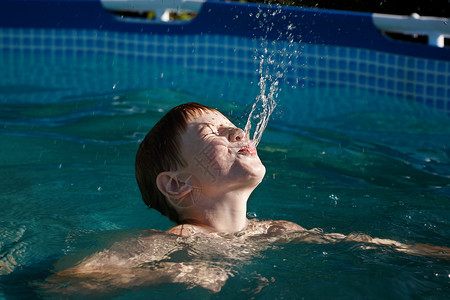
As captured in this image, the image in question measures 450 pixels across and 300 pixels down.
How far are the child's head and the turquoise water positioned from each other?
0.27m

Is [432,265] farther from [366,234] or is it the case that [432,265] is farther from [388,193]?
[388,193]

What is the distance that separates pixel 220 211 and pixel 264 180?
125 cm

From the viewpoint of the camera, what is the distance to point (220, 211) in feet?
8.64

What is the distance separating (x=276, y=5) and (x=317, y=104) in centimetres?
120

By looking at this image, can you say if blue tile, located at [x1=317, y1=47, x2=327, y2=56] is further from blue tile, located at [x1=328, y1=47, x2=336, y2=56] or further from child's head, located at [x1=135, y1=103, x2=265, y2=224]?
child's head, located at [x1=135, y1=103, x2=265, y2=224]

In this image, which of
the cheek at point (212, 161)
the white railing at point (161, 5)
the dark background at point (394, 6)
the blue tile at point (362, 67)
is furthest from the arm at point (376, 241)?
the dark background at point (394, 6)

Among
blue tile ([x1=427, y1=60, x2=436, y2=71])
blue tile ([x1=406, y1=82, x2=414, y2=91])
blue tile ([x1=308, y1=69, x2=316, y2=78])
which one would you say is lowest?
blue tile ([x1=406, y1=82, x2=414, y2=91])

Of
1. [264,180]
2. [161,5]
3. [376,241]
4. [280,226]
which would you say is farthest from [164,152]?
[161,5]

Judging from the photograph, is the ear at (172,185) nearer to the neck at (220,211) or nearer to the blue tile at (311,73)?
the neck at (220,211)

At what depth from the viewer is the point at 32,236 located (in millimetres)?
2918

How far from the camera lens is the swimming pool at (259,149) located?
8.26 ft

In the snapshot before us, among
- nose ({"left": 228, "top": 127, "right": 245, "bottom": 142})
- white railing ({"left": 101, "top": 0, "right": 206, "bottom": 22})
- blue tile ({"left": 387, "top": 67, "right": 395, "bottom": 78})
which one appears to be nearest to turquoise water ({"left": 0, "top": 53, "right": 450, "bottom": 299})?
blue tile ({"left": 387, "top": 67, "right": 395, "bottom": 78})

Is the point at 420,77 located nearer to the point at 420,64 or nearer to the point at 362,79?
the point at 420,64

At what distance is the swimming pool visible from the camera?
8.26ft
